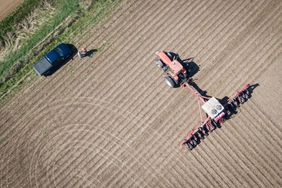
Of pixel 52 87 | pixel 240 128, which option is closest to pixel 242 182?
pixel 240 128

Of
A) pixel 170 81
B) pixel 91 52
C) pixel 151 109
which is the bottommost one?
pixel 151 109

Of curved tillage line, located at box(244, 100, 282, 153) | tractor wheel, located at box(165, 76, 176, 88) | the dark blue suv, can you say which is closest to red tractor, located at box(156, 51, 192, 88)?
tractor wheel, located at box(165, 76, 176, 88)

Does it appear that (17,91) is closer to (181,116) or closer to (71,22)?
(71,22)

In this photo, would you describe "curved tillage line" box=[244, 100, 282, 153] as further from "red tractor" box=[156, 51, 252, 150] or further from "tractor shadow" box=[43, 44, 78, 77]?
"tractor shadow" box=[43, 44, 78, 77]

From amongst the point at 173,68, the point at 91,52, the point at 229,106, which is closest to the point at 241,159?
the point at 229,106

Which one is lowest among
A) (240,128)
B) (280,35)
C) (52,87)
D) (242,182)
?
(242,182)

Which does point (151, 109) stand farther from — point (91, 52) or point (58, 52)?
point (58, 52)

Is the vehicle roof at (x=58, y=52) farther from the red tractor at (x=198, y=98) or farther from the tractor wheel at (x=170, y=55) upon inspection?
the tractor wheel at (x=170, y=55)
